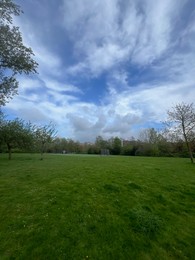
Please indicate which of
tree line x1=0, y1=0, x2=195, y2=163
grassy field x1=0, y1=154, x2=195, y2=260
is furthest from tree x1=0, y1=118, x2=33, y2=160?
grassy field x1=0, y1=154, x2=195, y2=260

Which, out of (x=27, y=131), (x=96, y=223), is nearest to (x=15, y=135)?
(x=27, y=131)

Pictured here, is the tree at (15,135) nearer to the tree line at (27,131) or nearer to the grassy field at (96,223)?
the tree line at (27,131)

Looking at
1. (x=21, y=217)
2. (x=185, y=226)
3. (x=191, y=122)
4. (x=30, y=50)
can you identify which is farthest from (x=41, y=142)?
(x=185, y=226)

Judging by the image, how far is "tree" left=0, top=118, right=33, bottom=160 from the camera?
29789mm

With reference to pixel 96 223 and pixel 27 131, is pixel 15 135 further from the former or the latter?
pixel 96 223

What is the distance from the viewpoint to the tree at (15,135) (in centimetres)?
2979

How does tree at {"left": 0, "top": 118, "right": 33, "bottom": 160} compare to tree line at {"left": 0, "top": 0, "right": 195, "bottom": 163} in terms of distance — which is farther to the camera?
tree at {"left": 0, "top": 118, "right": 33, "bottom": 160}

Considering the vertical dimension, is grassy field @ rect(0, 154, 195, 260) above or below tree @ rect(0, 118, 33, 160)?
below

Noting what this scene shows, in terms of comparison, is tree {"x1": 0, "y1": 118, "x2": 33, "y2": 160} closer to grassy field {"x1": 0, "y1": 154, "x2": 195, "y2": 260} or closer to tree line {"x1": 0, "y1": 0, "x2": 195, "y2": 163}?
tree line {"x1": 0, "y1": 0, "x2": 195, "y2": 163}

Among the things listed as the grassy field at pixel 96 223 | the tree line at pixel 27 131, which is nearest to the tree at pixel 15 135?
the tree line at pixel 27 131

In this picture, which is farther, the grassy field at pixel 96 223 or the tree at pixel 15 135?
the tree at pixel 15 135

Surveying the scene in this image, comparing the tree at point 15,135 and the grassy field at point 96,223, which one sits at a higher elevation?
the tree at point 15,135

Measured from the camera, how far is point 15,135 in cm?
3039

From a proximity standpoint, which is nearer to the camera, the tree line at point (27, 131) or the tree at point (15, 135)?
the tree line at point (27, 131)
